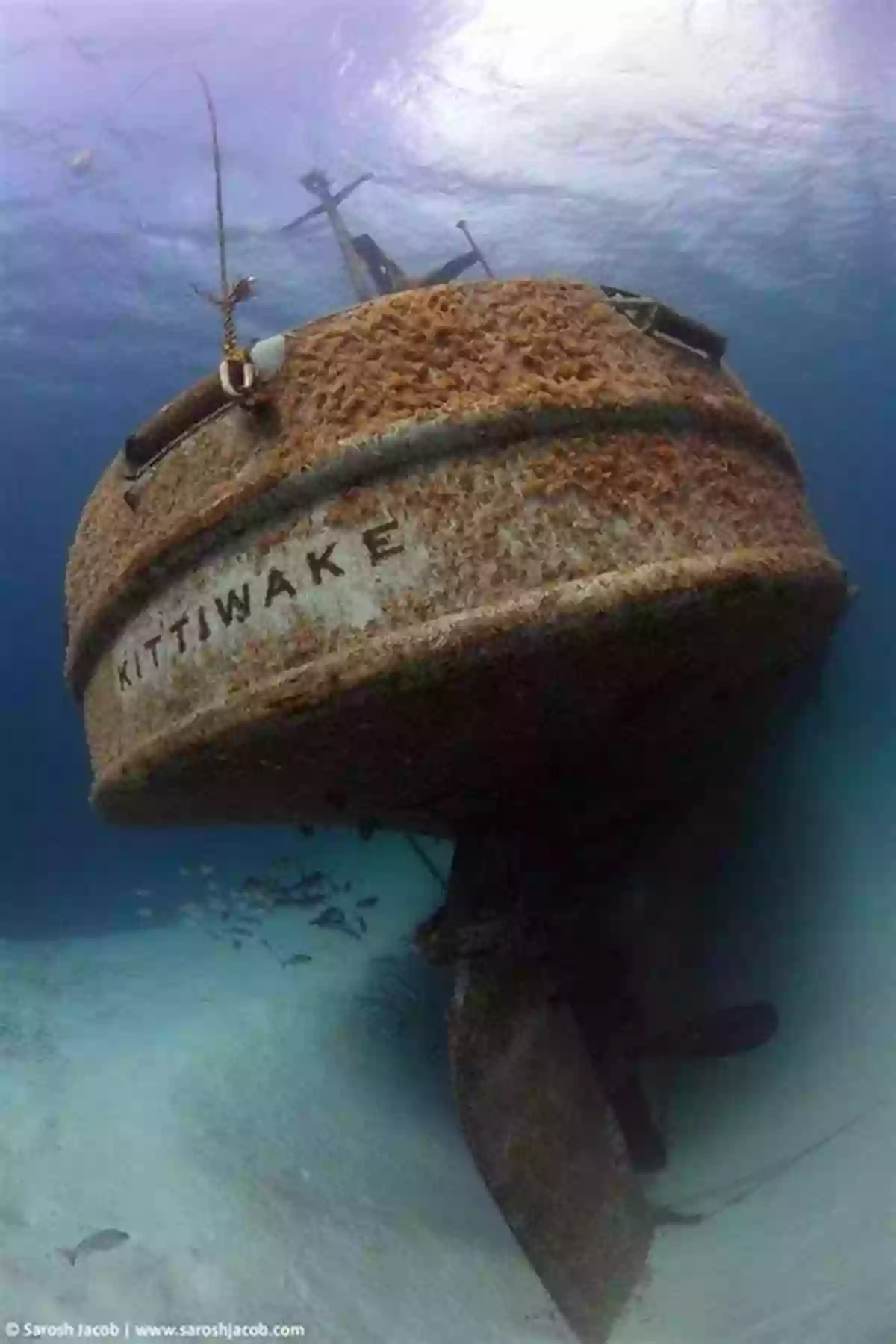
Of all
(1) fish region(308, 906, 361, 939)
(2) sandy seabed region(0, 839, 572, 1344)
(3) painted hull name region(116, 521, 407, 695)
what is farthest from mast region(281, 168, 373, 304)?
(2) sandy seabed region(0, 839, 572, 1344)

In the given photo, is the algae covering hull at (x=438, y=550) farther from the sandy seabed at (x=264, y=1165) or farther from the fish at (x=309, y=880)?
the fish at (x=309, y=880)

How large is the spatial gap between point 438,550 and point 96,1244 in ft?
11.9

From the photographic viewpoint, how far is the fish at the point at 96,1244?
13.4 ft

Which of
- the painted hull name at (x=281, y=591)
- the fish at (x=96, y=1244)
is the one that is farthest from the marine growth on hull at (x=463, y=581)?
the fish at (x=96, y=1244)

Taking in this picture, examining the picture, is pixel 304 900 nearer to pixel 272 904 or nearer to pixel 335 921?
pixel 272 904

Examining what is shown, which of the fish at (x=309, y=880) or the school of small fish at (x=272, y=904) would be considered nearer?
the school of small fish at (x=272, y=904)

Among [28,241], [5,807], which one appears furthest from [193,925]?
[28,241]

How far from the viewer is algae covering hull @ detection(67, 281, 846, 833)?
8.23 feet

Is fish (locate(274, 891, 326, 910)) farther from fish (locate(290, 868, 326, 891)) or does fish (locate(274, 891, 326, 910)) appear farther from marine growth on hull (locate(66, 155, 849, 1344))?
marine growth on hull (locate(66, 155, 849, 1344))

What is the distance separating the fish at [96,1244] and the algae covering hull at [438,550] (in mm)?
2351

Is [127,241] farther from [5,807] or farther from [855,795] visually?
[855,795]

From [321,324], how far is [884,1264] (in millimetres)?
3606

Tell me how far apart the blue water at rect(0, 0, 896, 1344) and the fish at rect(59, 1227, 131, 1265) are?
11.0 feet

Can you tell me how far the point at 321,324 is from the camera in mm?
2777
